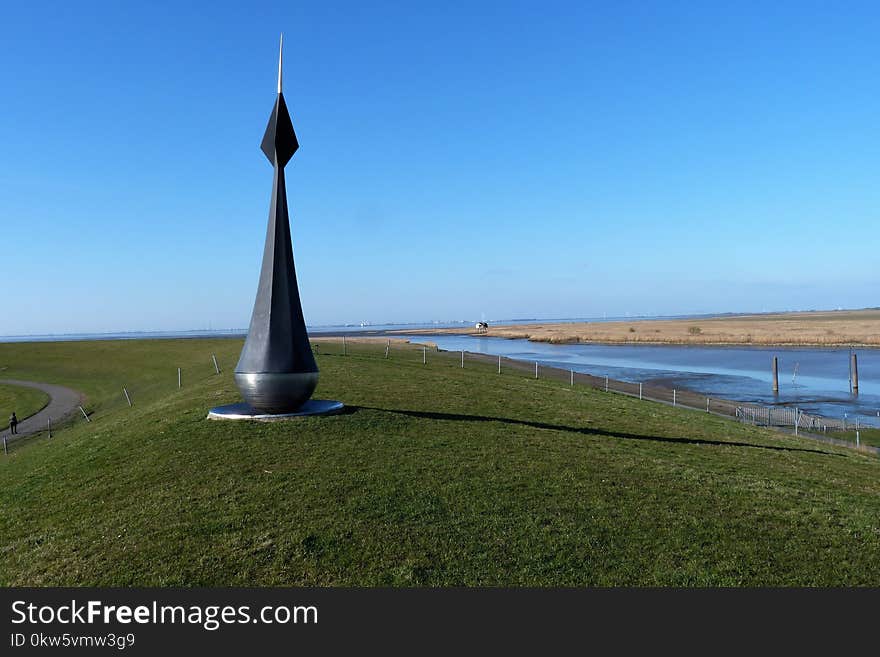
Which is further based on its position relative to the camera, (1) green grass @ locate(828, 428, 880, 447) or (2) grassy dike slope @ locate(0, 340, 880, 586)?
(1) green grass @ locate(828, 428, 880, 447)

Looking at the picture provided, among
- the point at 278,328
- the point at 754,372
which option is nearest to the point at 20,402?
the point at 278,328

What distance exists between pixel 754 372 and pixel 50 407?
5819 centimetres

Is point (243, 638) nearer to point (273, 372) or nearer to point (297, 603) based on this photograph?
point (297, 603)

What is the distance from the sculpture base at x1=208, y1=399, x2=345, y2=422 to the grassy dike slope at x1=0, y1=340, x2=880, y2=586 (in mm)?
492

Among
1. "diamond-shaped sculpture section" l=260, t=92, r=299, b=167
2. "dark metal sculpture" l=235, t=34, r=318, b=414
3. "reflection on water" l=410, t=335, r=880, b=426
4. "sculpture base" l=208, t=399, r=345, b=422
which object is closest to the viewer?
"sculpture base" l=208, t=399, r=345, b=422

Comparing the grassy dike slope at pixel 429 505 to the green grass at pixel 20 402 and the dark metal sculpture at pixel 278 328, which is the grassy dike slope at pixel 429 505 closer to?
the dark metal sculpture at pixel 278 328

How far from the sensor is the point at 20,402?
1593 inches

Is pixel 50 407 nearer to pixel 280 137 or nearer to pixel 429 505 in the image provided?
pixel 280 137

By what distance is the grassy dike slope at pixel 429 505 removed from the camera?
8477 mm

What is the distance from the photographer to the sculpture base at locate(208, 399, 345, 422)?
17.3m

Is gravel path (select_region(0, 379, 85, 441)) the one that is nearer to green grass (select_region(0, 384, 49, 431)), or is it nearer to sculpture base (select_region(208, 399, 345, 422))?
green grass (select_region(0, 384, 49, 431))

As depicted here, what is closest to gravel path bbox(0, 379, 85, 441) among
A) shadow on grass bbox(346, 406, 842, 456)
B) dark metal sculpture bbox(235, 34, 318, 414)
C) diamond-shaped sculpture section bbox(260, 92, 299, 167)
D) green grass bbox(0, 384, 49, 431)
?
green grass bbox(0, 384, 49, 431)

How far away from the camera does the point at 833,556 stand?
29.9 ft

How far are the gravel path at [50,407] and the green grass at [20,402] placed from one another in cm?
50
